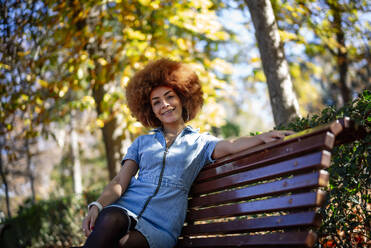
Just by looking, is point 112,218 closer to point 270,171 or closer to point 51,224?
point 270,171

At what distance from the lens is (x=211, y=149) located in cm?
232

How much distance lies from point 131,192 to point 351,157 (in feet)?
4.60

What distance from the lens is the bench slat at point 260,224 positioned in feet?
5.04

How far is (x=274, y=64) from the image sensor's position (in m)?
3.62

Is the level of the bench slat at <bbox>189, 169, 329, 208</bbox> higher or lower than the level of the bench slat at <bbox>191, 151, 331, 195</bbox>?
lower

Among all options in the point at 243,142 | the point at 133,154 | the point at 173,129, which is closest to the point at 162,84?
the point at 173,129

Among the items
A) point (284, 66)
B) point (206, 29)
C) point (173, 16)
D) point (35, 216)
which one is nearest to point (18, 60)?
point (173, 16)

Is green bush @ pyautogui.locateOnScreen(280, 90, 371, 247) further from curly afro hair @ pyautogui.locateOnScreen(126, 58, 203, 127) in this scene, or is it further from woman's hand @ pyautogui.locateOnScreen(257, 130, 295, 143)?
curly afro hair @ pyautogui.locateOnScreen(126, 58, 203, 127)

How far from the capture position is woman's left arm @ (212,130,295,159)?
184 centimetres

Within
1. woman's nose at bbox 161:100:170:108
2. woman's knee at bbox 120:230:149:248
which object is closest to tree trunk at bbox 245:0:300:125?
woman's nose at bbox 161:100:170:108

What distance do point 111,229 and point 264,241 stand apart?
0.85 m

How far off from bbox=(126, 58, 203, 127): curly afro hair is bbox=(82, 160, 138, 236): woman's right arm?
48 cm

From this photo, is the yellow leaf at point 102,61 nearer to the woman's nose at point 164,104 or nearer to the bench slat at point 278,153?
the woman's nose at point 164,104

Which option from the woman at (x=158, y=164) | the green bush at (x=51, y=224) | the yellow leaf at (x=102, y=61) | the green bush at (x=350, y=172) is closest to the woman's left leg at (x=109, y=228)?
the woman at (x=158, y=164)
